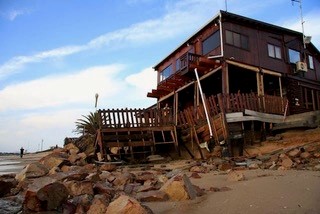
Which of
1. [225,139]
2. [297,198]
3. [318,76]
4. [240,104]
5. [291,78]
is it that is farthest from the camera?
[318,76]

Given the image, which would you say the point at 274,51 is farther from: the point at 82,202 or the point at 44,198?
the point at 44,198

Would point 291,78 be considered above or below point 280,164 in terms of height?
above

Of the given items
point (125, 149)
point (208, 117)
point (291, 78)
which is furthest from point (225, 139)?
point (291, 78)

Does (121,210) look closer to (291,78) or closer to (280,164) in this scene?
(280,164)

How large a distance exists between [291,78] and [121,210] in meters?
17.4

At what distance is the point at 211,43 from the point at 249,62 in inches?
92.7

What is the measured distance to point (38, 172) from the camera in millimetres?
7848

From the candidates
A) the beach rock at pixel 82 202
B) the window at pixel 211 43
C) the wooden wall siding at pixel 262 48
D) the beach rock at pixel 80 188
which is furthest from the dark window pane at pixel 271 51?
the beach rock at pixel 82 202

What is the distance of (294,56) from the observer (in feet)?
64.6

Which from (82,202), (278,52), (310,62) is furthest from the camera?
(310,62)

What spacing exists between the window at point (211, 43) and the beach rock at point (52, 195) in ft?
45.1

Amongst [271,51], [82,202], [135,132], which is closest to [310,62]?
[271,51]

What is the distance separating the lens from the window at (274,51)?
18.1 meters

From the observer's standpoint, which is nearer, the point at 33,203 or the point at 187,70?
the point at 33,203
